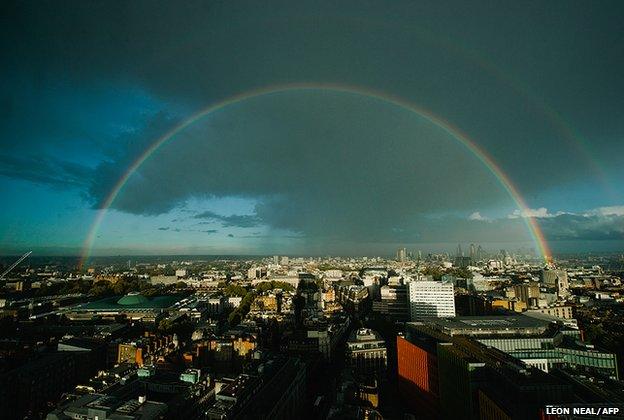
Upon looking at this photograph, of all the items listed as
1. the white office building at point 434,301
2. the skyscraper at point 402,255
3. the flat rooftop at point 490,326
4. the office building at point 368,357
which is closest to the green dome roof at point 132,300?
the office building at point 368,357

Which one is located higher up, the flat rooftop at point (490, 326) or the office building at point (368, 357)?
the flat rooftop at point (490, 326)

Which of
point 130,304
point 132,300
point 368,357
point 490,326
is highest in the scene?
point 490,326

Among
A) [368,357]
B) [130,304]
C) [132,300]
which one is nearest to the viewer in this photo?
[368,357]

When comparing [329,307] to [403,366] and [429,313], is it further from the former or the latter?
[403,366]

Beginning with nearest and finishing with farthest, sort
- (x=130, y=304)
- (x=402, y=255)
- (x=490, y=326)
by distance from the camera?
(x=490, y=326) < (x=130, y=304) < (x=402, y=255)

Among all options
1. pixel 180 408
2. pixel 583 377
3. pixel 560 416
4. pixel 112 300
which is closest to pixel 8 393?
pixel 180 408

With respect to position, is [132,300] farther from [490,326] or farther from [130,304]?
[490,326]

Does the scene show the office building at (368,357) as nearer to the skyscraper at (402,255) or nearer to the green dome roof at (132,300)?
the green dome roof at (132,300)

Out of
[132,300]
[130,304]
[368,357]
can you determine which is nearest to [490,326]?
[368,357]

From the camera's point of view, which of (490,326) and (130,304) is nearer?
(490,326)

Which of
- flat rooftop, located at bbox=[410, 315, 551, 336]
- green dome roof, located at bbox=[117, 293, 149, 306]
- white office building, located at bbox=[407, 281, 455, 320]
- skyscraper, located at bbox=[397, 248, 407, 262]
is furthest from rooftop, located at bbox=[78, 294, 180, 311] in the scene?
skyscraper, located at bbox=[397, 248, 407, 262]
